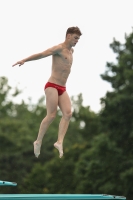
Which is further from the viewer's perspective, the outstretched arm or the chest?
the chest

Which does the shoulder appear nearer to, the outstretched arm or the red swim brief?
the outstretched arm

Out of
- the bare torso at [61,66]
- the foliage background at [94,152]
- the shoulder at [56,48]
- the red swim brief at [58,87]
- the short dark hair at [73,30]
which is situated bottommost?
A: the red swim brief at [58,87]

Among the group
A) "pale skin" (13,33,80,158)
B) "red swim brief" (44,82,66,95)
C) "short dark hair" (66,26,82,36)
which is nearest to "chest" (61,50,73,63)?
"pale skin" (13,33,80,158)

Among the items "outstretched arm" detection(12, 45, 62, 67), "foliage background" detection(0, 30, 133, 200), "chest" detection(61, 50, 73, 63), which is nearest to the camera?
"outstretched arm" detection(12, 45, 62, 67)

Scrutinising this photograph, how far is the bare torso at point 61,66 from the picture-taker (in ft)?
36.2

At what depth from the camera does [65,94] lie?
11.2m

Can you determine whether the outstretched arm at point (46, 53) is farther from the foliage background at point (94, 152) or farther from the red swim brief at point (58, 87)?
the foliage background at point (94, 152)

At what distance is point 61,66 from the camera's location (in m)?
11.0

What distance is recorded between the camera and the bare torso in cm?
1104

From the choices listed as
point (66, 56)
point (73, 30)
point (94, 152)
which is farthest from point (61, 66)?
point (94, 152)

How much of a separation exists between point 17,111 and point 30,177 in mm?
21600

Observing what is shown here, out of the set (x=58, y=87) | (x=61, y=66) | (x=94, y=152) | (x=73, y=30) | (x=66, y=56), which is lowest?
(x=58, y=87)

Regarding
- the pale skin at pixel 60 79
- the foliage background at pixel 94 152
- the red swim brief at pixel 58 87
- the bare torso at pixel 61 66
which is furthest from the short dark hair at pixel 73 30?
the foliage background at pixel 94 152

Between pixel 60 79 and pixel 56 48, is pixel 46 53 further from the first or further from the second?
pixel 60 79
